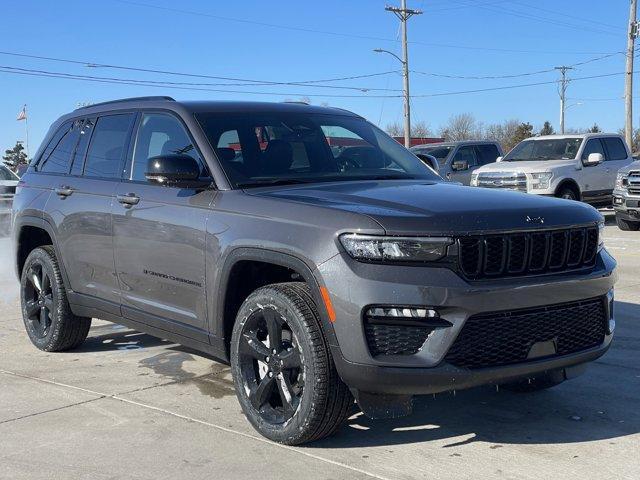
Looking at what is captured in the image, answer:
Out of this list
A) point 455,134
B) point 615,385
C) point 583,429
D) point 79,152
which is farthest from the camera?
point 455,134

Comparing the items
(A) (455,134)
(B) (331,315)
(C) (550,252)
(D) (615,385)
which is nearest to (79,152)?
(B) (331,315)

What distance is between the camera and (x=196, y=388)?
5340 mm

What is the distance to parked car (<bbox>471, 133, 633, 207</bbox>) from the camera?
55.3 ft

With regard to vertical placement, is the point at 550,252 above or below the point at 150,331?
above

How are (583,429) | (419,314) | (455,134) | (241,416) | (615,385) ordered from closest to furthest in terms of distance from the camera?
(419,314) < (583,429) < (241,416) < (615,385) < (455,134)

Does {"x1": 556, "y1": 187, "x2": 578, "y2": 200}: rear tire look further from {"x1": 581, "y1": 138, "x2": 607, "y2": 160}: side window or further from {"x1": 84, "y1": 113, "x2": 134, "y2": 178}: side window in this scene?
{"x1": 84, "y1": 113, "x2": 134, "y2": 178}: side window

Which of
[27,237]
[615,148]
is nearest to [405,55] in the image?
[615,148]

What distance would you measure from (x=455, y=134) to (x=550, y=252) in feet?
301

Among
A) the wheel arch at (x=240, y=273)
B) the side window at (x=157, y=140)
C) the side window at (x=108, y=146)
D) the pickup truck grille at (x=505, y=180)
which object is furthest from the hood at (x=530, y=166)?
the wheel arch at (x=240, y=273)

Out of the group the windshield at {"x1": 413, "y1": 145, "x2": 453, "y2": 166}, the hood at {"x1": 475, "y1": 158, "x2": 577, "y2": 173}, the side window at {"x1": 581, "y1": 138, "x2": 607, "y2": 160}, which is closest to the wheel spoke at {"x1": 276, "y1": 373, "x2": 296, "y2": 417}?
the hood at {"x1": 475, "y1": 158, "x2": 577, "y2": 173}

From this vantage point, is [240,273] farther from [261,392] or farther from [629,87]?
[629,87]

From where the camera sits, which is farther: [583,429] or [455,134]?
[455,134]

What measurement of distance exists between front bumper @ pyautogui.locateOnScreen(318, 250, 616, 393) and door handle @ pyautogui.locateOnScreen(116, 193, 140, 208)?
6.02 feet

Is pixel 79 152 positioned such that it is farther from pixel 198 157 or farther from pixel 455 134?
pixel 455 134
